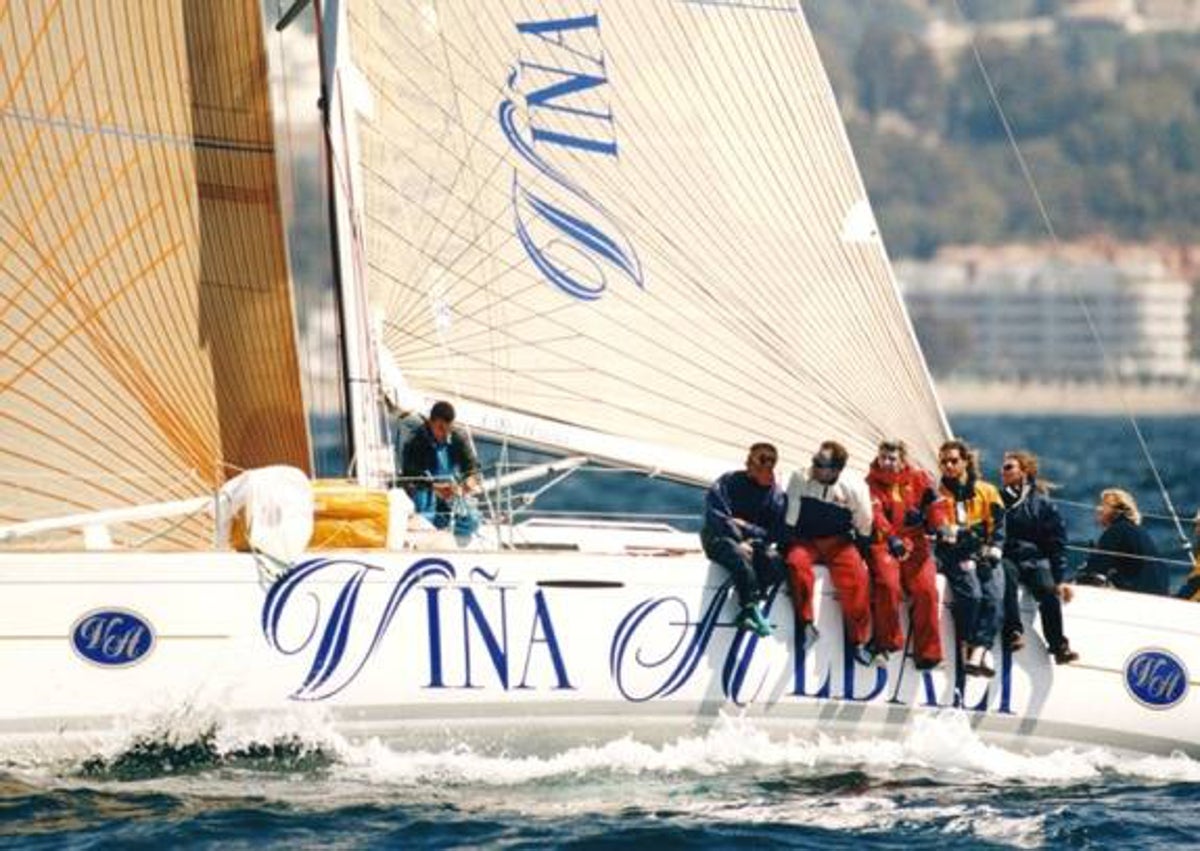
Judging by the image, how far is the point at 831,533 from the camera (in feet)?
34.7

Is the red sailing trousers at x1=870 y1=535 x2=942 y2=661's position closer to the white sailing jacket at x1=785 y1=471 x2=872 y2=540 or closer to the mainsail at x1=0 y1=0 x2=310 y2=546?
the white sailing jacket at x1=785 y1=471 x2=872 y2=540

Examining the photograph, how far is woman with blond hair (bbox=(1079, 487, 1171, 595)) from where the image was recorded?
11.4 metres

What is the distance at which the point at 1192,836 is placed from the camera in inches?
390

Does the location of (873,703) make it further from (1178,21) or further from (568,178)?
(1178,21)

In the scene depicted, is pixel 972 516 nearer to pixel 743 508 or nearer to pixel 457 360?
pixel 743 508

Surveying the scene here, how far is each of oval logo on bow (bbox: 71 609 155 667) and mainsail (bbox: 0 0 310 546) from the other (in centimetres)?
103

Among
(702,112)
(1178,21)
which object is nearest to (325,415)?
(702,112)

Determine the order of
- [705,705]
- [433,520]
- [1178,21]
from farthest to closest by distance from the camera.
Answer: [1178,21] → [433,520] → [705,705]

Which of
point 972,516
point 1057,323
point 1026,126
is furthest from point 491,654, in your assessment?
point 1026,126

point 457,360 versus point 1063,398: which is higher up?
point 1063,398

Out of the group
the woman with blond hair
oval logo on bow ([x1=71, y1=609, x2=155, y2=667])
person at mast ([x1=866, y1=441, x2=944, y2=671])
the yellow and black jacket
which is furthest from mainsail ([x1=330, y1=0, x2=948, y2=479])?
oval logo on bow ([x1=71, y1=609, x2=155, y2=667])

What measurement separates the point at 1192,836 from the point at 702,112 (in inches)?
150

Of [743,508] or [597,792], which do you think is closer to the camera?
[597,792]

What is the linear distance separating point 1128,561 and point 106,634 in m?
4.16
